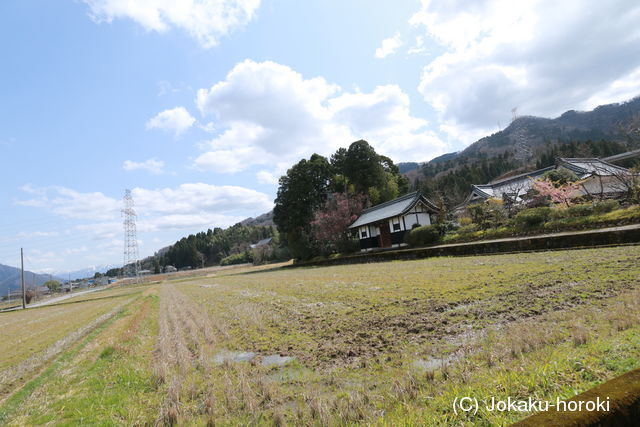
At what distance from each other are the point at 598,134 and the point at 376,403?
134235mm

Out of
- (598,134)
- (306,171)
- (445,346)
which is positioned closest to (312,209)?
(306,171)

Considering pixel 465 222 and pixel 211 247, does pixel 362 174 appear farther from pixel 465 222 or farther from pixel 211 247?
pixel 211 247

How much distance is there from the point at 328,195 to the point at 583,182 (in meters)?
24.0

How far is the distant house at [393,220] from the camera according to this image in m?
25.9

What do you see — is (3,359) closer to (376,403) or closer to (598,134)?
(376,403)

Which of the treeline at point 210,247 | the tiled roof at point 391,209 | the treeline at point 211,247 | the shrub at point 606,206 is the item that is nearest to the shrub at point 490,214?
the shrub at point 606,206

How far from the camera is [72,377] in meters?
5.56

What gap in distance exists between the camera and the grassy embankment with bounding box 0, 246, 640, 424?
279 centimetres

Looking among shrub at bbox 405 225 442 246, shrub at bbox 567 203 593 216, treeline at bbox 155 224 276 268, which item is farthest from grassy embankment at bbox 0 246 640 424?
treeline at bbox 155 224 276 268

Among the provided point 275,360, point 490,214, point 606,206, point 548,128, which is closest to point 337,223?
point 490,214

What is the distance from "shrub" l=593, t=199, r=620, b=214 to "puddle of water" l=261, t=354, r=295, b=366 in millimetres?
16169

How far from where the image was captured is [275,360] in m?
4.70

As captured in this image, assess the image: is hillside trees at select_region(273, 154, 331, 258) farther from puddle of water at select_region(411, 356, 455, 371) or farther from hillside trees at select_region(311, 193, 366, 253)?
puddle of water at select_region(411, 356, 455, 371)

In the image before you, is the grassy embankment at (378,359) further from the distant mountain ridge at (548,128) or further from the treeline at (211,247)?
the distant mountain ridge at (548,128)
